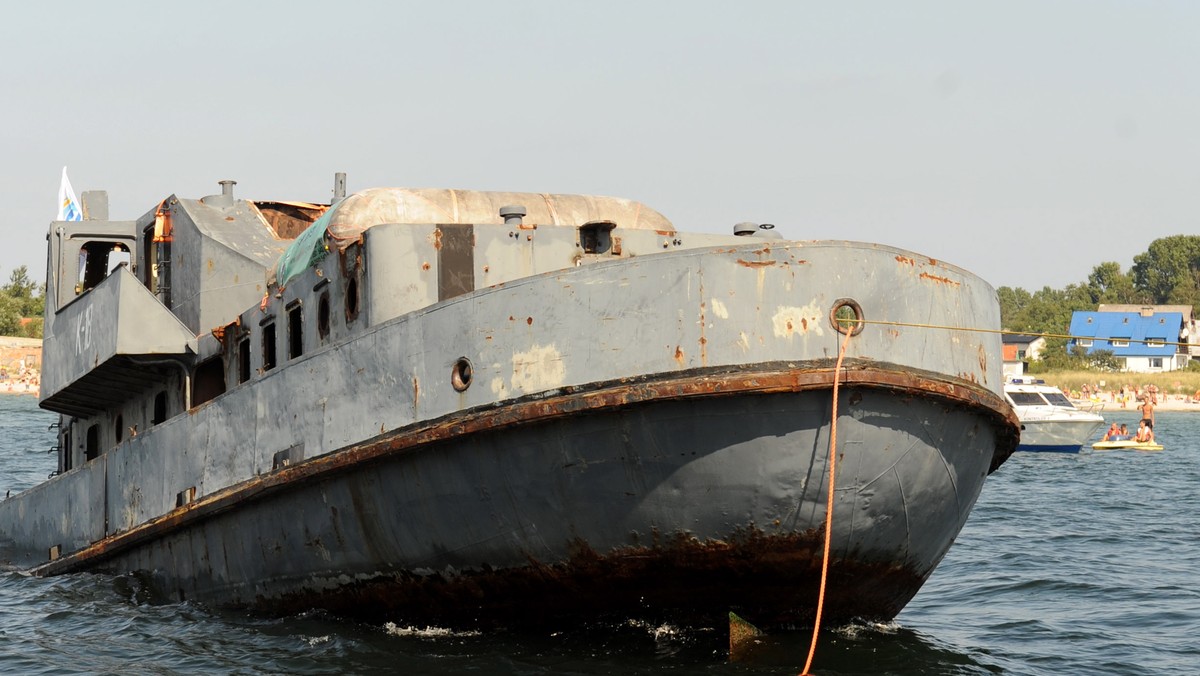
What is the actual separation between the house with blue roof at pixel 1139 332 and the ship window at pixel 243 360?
8116 cm

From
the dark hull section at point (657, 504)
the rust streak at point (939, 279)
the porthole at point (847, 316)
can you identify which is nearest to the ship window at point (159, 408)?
the dark hull section at point (657, 504)

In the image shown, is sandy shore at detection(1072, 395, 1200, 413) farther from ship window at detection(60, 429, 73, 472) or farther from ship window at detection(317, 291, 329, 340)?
ship window at detection(317, 291, 329, 340)

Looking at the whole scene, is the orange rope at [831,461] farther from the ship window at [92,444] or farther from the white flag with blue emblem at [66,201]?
the white flag with blue emblem at [66,201]

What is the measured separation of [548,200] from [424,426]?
248cm

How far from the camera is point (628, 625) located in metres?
8.44

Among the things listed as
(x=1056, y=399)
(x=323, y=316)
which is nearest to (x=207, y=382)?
(x=323, y=316)

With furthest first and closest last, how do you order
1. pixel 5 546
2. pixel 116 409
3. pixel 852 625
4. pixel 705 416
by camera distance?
pixel 5 546 → pixel 116 409 → pixel 852 625 → pixel 705 416

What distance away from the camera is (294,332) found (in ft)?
32.9

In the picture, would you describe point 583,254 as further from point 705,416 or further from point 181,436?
point 181,436

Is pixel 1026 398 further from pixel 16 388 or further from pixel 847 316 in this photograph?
pixel 16 388

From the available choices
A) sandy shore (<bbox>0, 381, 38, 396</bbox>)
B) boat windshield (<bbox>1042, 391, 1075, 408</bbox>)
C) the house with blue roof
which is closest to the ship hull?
boat windshield (<bbox>1042, 391, 1075, 408</bbox>)

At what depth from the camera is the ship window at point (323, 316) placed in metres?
9.50

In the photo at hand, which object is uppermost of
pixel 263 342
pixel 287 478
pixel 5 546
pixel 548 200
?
pixel 548 200

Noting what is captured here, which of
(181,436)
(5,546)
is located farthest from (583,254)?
(5,546)
